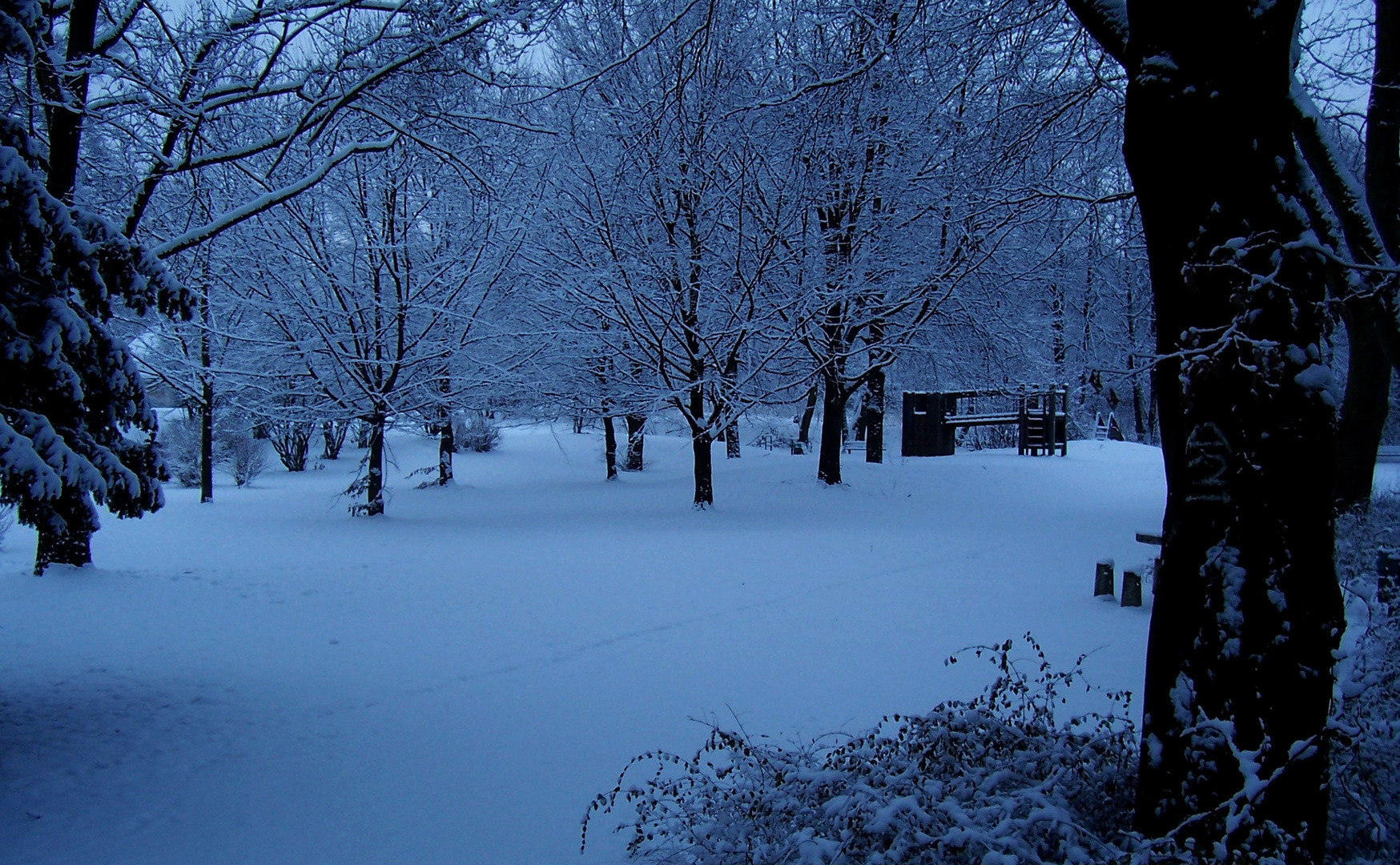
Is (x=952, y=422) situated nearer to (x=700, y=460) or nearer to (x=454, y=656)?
(x=700, y=460)

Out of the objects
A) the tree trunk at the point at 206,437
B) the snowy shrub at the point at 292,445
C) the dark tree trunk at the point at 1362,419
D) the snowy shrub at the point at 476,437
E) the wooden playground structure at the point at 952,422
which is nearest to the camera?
the dark tree trunk at the point at 1362,419

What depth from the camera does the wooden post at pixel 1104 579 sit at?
299 inches

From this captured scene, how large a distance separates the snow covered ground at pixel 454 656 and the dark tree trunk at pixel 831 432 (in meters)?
2.24

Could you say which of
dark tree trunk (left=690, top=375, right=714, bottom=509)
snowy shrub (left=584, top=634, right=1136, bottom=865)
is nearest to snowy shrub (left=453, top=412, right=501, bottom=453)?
dark tree trunk (left=690, top=375, right=714, bottom=509)

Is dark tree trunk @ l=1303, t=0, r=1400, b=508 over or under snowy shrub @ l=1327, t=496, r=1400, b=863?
over

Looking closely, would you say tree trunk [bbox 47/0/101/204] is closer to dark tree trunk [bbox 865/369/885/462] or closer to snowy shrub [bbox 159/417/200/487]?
snowy shrub [bbox 159/417/200/487]

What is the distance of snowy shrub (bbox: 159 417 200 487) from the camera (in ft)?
62.2

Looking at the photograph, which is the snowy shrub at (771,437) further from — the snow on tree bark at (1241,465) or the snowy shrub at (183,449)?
the snow on tree bark at (1241,465)

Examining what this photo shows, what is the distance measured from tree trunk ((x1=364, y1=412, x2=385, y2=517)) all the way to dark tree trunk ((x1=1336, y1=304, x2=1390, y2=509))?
44.2ft

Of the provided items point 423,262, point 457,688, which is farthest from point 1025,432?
point 457,688

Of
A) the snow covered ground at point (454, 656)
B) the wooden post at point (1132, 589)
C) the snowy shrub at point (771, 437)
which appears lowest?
the snow covered ground at point (454, 656)

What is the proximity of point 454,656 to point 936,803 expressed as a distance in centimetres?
440

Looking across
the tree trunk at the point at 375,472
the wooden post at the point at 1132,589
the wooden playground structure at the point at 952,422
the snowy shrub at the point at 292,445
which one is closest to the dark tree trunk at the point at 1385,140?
the wooden post at the point at 1132,589

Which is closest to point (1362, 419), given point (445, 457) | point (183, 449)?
point (445, 457)
